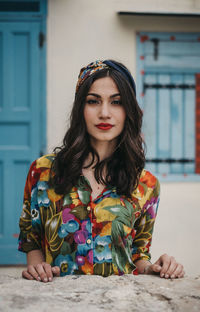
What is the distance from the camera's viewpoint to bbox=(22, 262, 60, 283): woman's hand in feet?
4.75

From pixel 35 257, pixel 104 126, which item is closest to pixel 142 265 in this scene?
pixel 35 257

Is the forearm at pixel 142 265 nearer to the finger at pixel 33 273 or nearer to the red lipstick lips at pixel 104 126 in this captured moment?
the finger at pixel 33 273

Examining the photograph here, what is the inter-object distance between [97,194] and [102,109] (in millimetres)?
366

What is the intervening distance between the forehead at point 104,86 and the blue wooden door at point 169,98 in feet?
8.98

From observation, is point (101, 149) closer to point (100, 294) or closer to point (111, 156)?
point (111, 156)

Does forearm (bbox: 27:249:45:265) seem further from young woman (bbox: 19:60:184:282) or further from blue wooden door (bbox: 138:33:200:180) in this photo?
blue wooden door (bbox: 138:33:200:180)

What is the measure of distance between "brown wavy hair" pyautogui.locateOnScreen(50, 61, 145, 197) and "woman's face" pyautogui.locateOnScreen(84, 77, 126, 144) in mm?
23

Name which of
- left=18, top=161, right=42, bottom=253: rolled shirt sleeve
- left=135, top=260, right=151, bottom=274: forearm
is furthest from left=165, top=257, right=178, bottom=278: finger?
left=18, top=161, right=42, bottom=253: rolled shirt sleeve

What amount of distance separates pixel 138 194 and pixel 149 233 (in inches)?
8.0

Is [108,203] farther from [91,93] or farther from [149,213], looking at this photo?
[91,93]

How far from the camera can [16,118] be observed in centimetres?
427

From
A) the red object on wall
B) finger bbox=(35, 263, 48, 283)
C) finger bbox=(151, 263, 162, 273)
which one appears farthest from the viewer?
the red object on wall

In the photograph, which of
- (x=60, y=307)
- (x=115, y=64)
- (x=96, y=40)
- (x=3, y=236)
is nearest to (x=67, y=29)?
(x=96, y=40)

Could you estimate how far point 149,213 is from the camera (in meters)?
1.82
